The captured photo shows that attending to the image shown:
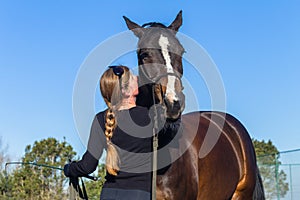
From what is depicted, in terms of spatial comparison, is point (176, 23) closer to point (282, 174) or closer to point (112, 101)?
point (112, 101)

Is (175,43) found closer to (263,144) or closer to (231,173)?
(231,173)

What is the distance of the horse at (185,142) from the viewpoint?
3.84 metres

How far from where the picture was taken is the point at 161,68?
3895 mm

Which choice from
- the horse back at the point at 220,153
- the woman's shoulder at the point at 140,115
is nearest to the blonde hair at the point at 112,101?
the woman's shoulder at the point at 140,115

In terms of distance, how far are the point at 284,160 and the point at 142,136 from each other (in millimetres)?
8541

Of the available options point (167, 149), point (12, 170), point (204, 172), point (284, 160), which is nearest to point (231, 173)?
point (204, 172)

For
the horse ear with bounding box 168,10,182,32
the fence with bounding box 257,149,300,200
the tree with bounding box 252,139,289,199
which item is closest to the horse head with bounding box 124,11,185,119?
the horse ear with bounding box 168,10,182,32

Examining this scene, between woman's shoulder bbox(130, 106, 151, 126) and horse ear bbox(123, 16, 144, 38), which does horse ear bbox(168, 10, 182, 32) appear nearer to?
horse ear bbox(123, 16, 144, 38)

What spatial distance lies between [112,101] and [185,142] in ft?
3.83

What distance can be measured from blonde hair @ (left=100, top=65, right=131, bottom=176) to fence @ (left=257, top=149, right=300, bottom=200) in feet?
26.9

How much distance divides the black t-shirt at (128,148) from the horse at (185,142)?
23 centimetres

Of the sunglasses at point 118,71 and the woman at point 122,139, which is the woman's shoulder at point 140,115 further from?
the sunglasses at point 118,71

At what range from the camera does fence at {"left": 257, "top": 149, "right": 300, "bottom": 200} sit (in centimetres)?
1107

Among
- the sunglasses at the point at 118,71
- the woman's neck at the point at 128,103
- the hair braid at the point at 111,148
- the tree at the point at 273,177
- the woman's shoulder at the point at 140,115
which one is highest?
the tree at the point at 273,177
